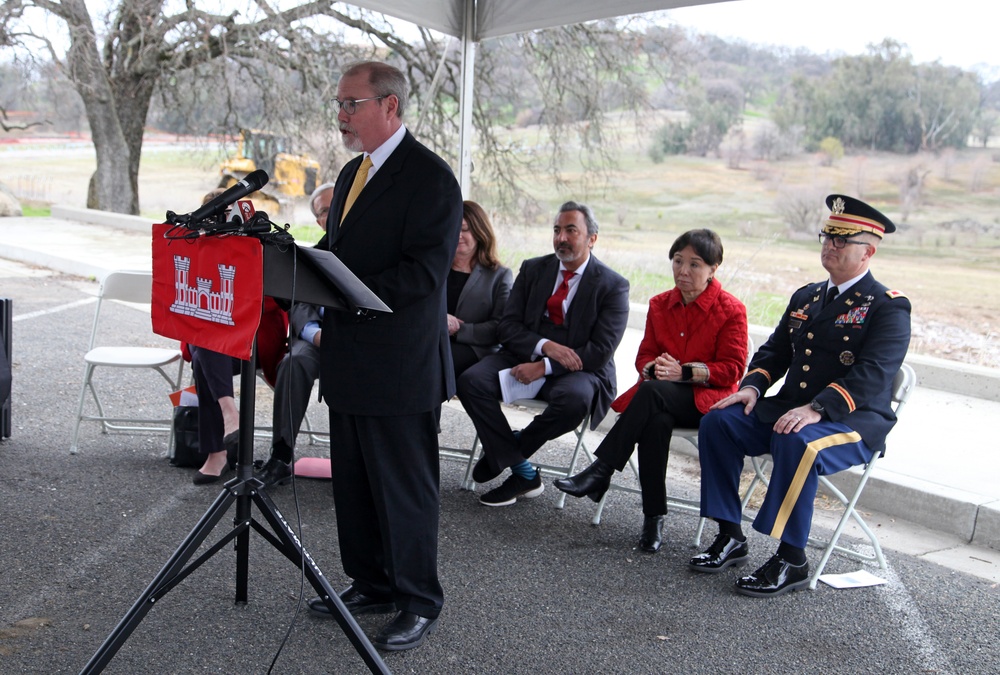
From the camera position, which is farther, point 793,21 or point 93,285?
point 793,21

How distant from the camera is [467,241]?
5.06 metres

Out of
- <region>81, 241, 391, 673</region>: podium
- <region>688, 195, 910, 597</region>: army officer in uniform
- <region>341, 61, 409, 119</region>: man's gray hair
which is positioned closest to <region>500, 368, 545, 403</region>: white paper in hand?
<region>688, 195, 910, 597</region>: army officer in uniform

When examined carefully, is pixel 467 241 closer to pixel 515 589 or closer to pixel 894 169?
pixel 515 589

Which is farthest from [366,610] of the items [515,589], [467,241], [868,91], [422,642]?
[868,91]

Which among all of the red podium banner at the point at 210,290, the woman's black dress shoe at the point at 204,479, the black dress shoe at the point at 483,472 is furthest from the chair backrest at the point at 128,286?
the red podium banner at the point at 210,290

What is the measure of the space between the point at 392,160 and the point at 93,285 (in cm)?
948

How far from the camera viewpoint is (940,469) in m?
5.03

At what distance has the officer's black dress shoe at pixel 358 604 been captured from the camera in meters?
3.39

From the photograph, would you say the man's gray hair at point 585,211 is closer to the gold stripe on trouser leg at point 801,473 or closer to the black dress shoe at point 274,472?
the gold stripe on trouser leg at point 801,473

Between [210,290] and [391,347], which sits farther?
[391,347]

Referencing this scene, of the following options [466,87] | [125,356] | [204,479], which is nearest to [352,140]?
[204,479]

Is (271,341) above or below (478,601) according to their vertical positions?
above

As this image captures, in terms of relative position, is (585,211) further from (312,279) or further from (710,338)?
(312,279)

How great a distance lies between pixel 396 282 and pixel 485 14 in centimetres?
358
